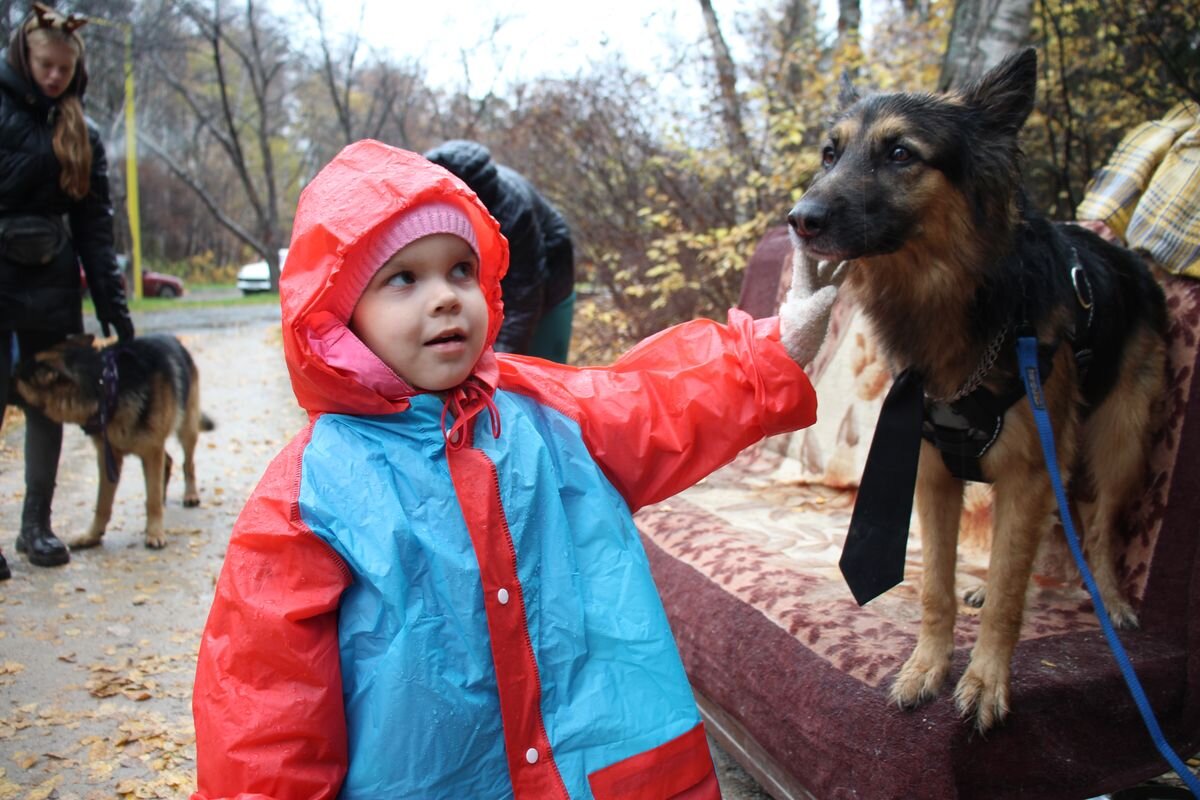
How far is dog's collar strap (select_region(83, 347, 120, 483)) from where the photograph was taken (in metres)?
5.14

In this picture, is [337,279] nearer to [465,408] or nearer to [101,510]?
[465,408]

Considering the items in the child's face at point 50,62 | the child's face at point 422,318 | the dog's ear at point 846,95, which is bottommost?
the child's face at point 422,318

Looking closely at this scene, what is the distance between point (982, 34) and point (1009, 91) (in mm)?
3662

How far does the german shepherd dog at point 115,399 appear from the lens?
195 inches

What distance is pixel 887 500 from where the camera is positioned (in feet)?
8.27

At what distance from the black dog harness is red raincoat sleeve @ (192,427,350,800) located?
1743 millimetres

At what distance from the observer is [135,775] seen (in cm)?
315

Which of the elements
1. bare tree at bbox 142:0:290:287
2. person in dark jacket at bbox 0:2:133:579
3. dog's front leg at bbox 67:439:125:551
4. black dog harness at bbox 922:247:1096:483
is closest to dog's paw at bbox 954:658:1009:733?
black dog harness at bbox 922:247:1096:483

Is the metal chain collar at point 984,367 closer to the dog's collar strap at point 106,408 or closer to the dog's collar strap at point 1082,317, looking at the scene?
the dog's collar strap at point 1082,317

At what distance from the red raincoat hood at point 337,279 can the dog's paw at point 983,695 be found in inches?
62.9

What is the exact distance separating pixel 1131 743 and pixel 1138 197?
198cm

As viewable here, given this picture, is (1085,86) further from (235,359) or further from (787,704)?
(235,359)

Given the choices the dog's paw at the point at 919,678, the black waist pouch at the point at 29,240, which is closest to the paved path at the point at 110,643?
the dog's paw at the point at 919,678

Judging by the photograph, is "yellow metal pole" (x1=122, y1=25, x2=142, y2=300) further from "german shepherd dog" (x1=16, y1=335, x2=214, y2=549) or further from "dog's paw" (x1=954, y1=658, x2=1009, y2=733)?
"dog's paw" (x1=954, y1=658, x2=1009, y2=733)
